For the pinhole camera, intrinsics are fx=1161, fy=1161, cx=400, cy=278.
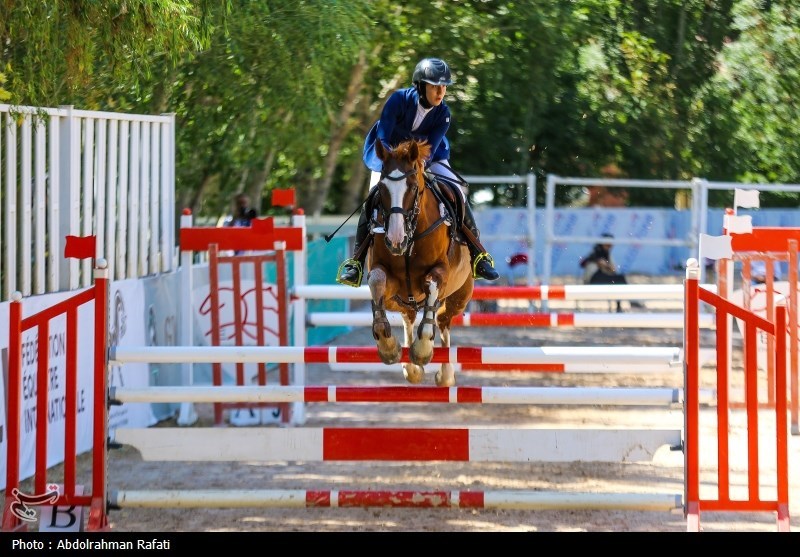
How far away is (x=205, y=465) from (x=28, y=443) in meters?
1.26

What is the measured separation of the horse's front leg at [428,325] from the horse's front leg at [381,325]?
0.11 metres

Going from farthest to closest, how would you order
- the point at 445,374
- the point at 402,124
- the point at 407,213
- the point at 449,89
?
the point at 449,89
the point at 445,374
the point at 402,124
the point at 407,213

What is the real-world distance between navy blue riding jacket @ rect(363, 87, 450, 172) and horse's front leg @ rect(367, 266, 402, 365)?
27.7 inches

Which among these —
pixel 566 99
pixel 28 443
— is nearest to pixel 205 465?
pixel 28 443

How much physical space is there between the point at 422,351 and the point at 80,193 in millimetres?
3697

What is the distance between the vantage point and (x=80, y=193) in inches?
343

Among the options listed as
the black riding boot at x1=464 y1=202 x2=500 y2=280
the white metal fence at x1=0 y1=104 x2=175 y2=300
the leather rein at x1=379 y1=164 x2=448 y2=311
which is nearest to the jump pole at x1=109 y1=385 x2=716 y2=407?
the leather rein at x1=379 y1=164 x2=448 y2=311

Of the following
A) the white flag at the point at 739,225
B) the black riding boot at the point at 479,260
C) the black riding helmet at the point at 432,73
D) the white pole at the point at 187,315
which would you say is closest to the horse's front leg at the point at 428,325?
the black riding boot at the point at 479,260

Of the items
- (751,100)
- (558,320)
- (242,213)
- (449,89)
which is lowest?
(558,320)

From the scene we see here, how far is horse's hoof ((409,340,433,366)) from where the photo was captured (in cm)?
618

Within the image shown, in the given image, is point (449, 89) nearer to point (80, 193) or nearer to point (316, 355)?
point (80, 193)

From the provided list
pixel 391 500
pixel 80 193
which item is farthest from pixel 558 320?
pixel 80 193

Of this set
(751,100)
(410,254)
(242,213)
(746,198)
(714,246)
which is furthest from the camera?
(751,100)

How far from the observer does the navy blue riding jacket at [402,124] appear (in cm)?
659
